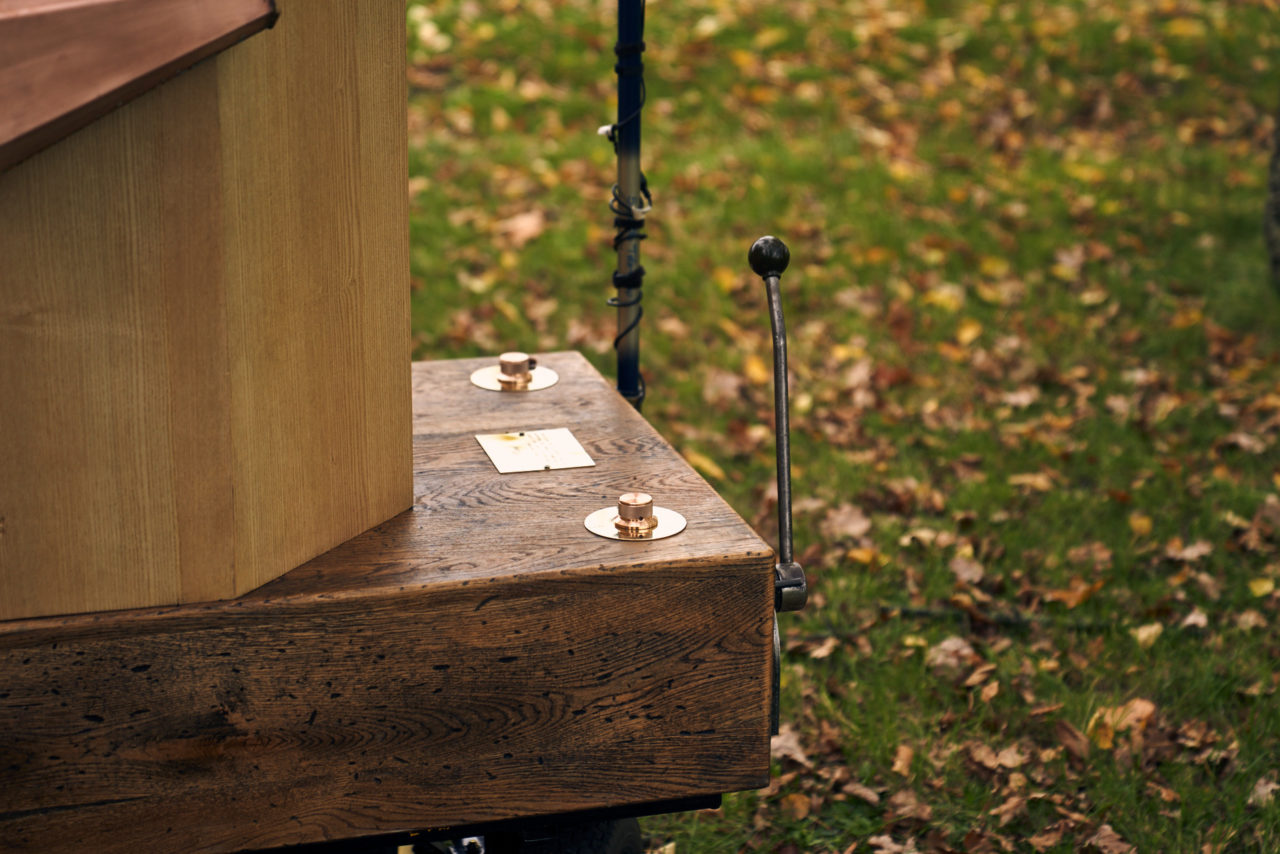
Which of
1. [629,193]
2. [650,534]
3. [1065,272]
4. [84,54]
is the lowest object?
[1065,272]

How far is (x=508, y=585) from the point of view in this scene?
153 cm

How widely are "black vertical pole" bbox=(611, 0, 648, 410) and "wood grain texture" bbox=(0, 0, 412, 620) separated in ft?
2.03

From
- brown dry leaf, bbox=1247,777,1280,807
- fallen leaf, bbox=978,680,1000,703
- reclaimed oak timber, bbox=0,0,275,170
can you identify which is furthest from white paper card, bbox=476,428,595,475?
brown dry leaf, bbox=1247,777,1280,807

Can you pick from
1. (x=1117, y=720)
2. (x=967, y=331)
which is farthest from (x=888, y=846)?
(x=967, y=331)

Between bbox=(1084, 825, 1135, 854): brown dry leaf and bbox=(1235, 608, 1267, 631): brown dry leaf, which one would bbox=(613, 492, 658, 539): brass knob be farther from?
bbox=(1235, 608, 1267, 631): brown dry leaf

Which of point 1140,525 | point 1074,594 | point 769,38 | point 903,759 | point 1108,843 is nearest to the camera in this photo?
point 1108,843

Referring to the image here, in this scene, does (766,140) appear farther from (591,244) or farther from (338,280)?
(338,280)

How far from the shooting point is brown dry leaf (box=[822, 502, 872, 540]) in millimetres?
3539

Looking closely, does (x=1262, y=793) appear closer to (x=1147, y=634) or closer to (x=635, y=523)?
(x=1147, y=634)

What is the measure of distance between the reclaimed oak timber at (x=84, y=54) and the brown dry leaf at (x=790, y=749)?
6.17 ft

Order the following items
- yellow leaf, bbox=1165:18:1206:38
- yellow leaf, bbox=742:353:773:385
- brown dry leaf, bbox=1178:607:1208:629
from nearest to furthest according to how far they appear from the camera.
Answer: brown dry leaf, bbox=1178:607:1208:629 < yellow leaf, bbox=742:353:773:385 < yellow leaf, bbox=1165:18:1206:38

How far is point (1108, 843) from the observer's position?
7.79 feet

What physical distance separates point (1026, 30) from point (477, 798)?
6154 millimetres

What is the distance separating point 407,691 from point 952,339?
3491 mm
